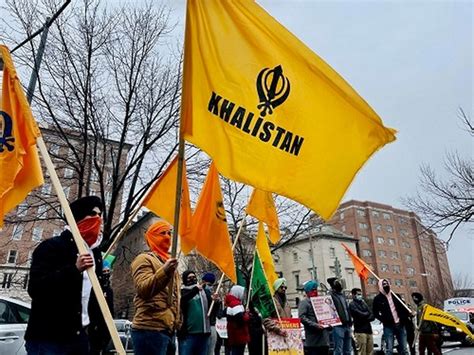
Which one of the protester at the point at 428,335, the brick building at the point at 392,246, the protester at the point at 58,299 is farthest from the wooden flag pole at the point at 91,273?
the brick building at the point at 392,246

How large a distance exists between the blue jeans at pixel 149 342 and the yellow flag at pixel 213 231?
1.19 meters

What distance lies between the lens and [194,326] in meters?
Result: 5.09

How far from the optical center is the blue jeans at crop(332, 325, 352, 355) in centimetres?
784

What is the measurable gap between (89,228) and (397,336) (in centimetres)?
832

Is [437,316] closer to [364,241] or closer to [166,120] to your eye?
[166,120]

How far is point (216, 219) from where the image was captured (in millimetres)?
4883

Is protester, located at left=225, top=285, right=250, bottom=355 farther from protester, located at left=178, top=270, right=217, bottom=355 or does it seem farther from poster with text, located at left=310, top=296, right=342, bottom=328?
protester, located at left=178, top=270, right=217, bottom=355

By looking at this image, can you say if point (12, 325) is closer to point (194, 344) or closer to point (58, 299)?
point (194, 344)

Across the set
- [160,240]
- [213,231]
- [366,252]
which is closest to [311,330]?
[213,231]

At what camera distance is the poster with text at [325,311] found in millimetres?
7062

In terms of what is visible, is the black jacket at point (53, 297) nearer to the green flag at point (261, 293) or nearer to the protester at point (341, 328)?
the green flag at point (261, 293)

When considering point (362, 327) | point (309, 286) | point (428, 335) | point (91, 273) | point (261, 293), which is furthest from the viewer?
point (428, 335)

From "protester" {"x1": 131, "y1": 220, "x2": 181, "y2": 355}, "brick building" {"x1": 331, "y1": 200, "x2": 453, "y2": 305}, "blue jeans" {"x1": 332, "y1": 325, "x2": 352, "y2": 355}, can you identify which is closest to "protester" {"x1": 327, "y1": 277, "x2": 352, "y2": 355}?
"blue jeans" {"x1": 332, "y1": 325, "x2": 352, "y2": 355}

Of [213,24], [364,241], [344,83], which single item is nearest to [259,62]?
[213,24]
